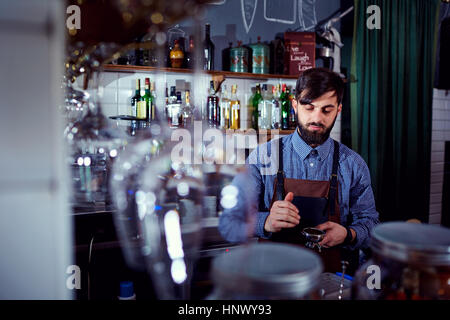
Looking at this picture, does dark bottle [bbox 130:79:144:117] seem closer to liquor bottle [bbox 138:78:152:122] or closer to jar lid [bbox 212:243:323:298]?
→ liquor bottle [bbox 138:78:152:122]

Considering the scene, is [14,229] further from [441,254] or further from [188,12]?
[441,254]

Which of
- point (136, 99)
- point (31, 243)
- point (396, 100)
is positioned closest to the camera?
point (31, 243)

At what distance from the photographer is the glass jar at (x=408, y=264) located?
63cm

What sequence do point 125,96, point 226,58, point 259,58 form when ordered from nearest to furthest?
point 125,96, point 259,58, point 226,58

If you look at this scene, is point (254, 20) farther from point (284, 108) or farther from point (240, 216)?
point (240, 216)

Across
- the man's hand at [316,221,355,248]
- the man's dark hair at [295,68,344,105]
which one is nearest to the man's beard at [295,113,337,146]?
the man's dark hair at [295,68,344,105]

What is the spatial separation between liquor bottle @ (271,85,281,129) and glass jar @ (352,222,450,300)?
2.41m

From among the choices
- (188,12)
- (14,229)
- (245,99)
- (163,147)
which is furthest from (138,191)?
(245,99)

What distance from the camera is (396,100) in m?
3.58

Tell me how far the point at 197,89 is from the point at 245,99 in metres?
2.69

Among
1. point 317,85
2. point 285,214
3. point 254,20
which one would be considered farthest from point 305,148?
point 254,20

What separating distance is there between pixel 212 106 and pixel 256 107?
50 cm

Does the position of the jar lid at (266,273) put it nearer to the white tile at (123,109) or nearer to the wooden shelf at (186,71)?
the wooden shelf at (186,71)
